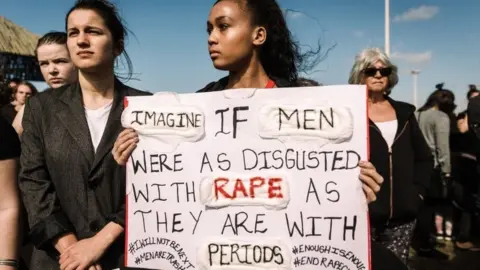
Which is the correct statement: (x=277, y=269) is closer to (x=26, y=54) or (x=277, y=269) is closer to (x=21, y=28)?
(x=26, y=54)

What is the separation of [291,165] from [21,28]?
585 inches

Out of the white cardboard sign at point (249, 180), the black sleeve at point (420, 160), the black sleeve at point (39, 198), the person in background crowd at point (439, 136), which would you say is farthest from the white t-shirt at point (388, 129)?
the person in background crowd at point (439, 136)

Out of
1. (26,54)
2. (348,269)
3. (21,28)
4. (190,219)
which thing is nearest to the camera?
(348,269)

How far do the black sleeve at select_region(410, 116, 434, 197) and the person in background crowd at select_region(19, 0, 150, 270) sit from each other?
1995mm

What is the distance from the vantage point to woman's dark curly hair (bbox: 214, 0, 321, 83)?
2189 mm

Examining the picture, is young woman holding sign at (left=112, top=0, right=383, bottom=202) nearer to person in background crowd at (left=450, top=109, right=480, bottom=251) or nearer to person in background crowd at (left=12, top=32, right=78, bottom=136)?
person in background crowd at (left=12, top=32, right=78, bottom=136)

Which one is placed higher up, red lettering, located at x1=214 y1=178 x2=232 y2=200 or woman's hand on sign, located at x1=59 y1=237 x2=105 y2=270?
red lettering, located at x1=214 y1=178 x2=232 y2=200

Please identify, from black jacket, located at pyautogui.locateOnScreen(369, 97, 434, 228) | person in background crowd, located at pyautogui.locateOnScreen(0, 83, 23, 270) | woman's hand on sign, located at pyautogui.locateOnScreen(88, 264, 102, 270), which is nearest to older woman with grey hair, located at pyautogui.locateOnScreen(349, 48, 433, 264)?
black jacket, located at pyautogui.locateOnScreen(369, 97, 434, 228)

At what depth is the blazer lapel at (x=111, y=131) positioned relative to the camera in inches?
80.9

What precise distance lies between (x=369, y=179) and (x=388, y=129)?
1553mm

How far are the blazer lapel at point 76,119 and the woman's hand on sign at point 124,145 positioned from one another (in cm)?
15

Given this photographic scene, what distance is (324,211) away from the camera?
5.96ft

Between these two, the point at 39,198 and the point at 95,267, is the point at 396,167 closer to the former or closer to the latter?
the point at 95,267

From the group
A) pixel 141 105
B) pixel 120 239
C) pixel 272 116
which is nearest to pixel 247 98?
pixel 272 116
